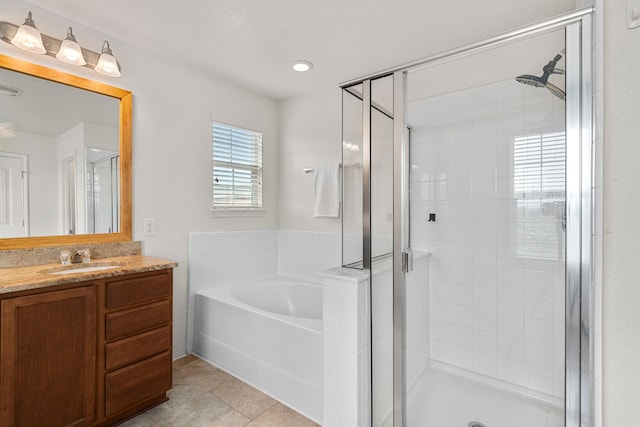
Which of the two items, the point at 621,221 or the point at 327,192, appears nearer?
the point at 621,221

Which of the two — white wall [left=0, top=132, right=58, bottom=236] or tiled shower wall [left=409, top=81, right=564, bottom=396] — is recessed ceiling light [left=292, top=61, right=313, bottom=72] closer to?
tiled shower wall [left=409, top=81, right=564, bottom=396]

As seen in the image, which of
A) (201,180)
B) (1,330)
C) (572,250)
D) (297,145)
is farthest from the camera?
(297,145)

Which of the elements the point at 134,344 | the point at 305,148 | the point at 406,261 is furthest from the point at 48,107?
the point at 406,261

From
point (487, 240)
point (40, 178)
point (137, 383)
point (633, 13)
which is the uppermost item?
point (633, 13)

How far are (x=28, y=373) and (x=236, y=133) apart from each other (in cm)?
228

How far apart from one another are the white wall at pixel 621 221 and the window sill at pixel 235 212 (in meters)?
2.62

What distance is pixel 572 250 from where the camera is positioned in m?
1.08

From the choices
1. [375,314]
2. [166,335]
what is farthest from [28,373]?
[375,314]

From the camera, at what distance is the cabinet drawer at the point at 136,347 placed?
1.61 meters

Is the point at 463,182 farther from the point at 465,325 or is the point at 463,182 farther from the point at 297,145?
the point at 297,145

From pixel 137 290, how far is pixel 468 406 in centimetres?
210

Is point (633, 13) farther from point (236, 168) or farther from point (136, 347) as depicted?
point (236, 168)

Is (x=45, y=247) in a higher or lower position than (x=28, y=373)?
higher

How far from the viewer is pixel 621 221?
0.77 m
